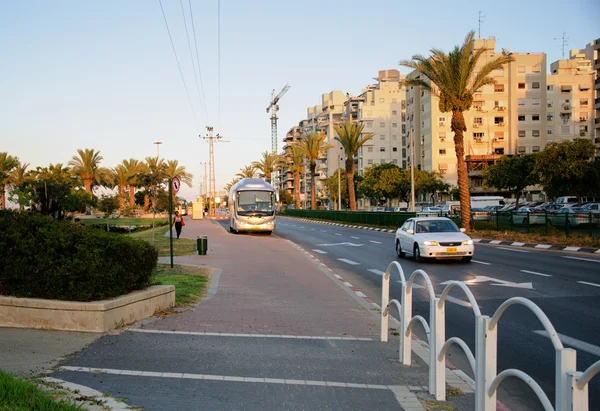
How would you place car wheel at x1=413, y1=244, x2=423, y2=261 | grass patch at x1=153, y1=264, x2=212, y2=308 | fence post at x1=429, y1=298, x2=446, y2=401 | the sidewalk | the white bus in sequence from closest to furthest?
the sidewalk < fence post at x1=429, y1=298, x2=446, y2=401 < grass patch at x1=153, y1=264, x2=212, y2=308 < car wheel at x1=413, y1=244, x2=423, y2=261 < the white bus

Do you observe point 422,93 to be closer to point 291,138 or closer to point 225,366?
point 291,138

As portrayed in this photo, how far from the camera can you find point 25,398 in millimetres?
4176

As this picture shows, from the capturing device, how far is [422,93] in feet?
323

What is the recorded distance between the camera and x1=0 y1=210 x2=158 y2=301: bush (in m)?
7.54

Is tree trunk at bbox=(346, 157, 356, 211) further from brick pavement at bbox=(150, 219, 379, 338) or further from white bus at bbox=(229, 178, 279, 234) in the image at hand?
brick pavement at bbox=(150, 219, 379, 338)

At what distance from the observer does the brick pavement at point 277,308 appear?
8352mm

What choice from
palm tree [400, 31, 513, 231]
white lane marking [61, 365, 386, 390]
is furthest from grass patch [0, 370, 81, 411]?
palm tree [400, 31, 513, 231]

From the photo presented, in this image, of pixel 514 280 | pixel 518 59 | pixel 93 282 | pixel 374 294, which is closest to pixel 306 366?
pixel 93 282

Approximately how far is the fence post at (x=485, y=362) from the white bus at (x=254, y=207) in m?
34.9

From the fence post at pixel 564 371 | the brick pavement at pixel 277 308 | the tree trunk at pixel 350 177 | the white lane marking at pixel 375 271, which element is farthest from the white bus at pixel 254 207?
the fence post at pixel 564 371

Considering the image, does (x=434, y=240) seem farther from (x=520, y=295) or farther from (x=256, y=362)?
(x=256, y=362)

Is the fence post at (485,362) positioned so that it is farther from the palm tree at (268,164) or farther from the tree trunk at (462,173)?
the palm tree at (268,164)

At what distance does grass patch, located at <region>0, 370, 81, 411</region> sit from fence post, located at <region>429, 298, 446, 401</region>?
3.01 m

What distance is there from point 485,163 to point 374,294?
81773 millimetres
